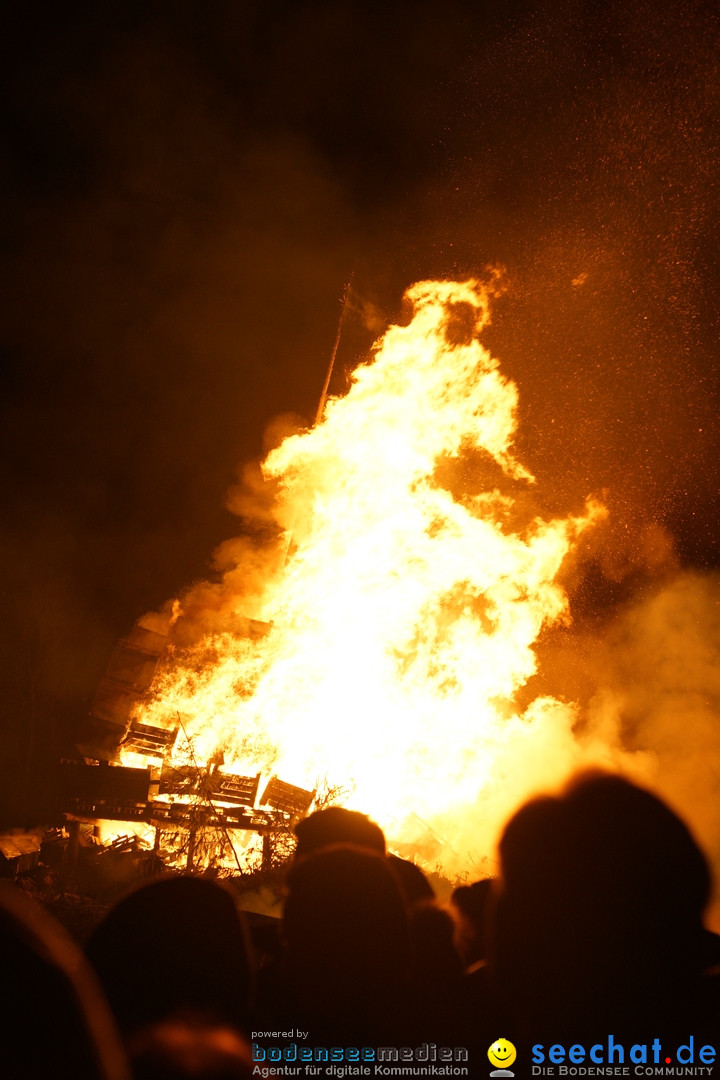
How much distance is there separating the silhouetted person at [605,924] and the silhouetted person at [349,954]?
0.89ft

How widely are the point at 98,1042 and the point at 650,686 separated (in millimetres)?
15313

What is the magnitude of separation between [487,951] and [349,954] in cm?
37

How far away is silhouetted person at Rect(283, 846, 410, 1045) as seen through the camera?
4.87ft

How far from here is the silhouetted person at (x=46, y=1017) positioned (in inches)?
31.3

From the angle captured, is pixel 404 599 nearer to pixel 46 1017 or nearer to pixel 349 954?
pixel 349 954

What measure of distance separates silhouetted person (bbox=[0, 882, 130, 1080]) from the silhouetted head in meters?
1.48

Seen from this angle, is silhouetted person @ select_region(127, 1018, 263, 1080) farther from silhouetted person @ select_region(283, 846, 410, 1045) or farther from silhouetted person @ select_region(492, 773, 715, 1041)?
silhouetted person @ select_region(492, 773, 715, 1041)

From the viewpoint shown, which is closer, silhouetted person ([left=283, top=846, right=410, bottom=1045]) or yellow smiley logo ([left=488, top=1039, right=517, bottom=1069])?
silhouetted person ([left=283, top=846, right=410, bottom=1045])

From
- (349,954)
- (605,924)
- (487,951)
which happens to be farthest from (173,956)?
(605,924)

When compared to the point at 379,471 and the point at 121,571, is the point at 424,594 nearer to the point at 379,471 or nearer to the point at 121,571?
the point at 379,471

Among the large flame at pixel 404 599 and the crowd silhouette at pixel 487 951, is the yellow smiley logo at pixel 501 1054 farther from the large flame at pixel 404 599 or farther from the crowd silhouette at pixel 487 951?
the large flame at pixel 404 599

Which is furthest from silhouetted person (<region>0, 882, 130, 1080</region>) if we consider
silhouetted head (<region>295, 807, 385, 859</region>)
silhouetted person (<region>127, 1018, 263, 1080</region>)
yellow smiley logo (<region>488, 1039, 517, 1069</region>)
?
silhouetted head (<region>295, 807, 385, 859</region>)

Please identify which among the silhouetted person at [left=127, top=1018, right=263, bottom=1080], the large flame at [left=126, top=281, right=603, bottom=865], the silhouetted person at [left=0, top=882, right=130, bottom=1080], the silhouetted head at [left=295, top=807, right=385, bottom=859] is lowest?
the silhouetted person at [left=127, top=1018, right=263, bottom=1080]

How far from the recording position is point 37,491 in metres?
11.8
